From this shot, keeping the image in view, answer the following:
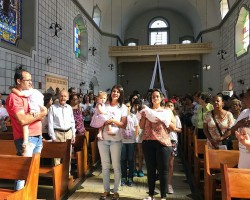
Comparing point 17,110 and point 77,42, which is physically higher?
point 77,42

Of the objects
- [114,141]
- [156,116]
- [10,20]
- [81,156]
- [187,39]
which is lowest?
[81,156]

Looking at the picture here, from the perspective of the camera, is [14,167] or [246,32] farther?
[246,32]

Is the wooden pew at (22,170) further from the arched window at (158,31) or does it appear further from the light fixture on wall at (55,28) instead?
the arched window at (158,31)

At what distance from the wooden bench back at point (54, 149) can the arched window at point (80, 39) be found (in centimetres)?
1014

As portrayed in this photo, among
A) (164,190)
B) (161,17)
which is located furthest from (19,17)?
(161,17)

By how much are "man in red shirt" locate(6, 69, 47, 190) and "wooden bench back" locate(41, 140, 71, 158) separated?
0.81 m

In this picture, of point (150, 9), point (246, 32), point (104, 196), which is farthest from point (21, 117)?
point (150, 9)

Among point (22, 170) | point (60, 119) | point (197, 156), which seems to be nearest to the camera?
point (22, 170)

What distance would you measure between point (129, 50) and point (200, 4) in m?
5.68

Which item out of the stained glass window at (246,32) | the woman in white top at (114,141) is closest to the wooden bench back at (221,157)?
the woman in white top at (114,141)

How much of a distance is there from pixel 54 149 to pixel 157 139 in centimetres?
157

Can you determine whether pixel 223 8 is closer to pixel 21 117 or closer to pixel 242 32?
pixel 242 32

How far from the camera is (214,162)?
3291 mm

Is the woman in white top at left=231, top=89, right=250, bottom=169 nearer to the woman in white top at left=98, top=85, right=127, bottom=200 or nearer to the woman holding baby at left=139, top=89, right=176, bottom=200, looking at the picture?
the woman holding baby at left=139, top=89, right=176, bottom=200
